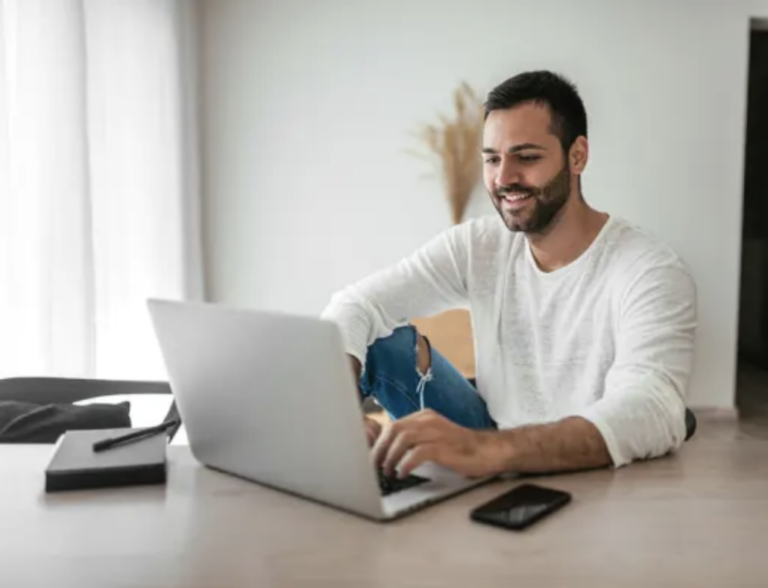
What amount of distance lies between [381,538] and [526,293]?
971 millimetres

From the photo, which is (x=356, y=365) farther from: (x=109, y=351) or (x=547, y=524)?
(x=109, y=351)

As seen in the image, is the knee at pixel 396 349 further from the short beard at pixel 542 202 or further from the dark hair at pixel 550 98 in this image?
the dark hair at pixel 550 98

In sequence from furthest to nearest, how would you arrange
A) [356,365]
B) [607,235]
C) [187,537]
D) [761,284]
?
[761,284] < [607,235] < [356,365] < [187,537]

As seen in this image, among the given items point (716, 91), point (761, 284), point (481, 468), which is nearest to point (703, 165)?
point (716, 91)

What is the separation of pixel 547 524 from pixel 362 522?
21 cm

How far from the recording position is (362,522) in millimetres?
941

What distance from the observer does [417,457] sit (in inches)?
40.6

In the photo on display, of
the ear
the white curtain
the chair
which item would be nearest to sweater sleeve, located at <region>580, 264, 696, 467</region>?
the ear

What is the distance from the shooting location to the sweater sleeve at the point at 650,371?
1158 millimetres

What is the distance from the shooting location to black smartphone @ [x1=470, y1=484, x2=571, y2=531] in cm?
92

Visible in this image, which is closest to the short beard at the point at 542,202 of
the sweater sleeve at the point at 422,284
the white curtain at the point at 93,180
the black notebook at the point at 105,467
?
the sweater sleeve at the point at 422,284

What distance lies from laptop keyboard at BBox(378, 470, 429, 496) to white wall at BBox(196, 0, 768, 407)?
3.14 m

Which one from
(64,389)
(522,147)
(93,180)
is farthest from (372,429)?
(93,180)

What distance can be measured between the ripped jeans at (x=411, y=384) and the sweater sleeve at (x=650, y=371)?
16.0 inches
